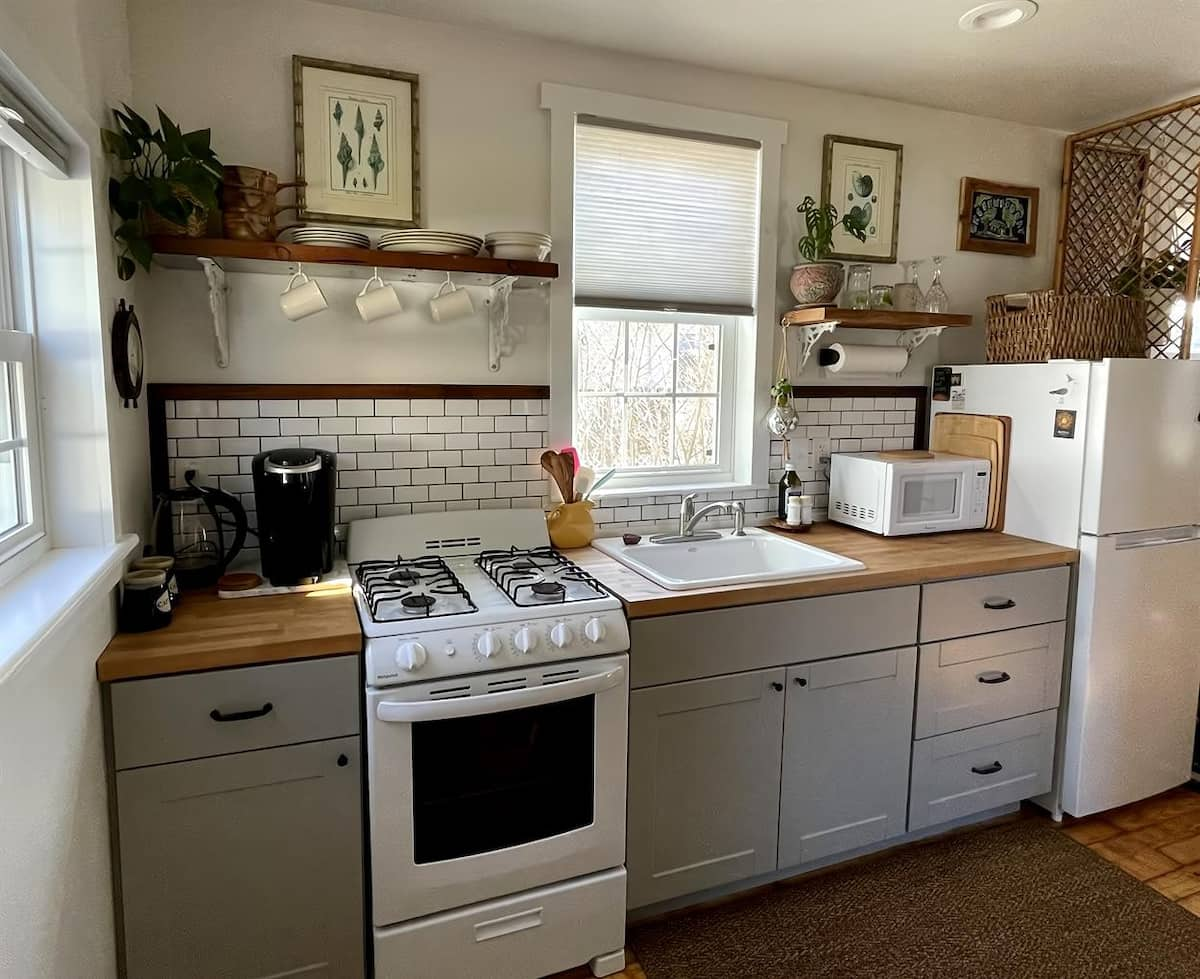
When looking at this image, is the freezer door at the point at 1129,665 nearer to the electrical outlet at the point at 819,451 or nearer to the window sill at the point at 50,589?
the electrical outlet at the point at 819,451

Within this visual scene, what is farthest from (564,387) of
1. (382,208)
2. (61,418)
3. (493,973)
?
(493,973)

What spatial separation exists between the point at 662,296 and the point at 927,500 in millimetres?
1145

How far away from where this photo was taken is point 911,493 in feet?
8.84

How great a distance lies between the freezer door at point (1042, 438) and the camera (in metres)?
2.53

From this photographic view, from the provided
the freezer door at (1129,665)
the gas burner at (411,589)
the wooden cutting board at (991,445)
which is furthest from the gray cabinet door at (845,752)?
the gas burner at (411,589)

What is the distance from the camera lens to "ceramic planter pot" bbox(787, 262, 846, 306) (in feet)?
8.64

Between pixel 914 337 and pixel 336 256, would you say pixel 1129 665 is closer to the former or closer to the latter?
pixel 914 337

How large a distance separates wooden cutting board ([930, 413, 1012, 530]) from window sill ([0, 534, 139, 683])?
8.72 ft

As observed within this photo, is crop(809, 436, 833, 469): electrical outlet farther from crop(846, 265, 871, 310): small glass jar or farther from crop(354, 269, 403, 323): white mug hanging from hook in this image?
crop(354, 269, 403, 323): white mug hanging from hook

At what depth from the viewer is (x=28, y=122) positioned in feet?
4.39

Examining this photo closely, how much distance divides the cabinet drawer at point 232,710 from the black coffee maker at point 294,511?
15.7 inches

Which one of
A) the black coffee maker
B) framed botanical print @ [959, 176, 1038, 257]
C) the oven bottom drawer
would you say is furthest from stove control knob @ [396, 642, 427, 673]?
framed botanical print @ [959, 176, 1038, 257]

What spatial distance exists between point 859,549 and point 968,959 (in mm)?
1124

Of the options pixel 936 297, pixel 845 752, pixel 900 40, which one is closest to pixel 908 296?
pixel 936 297
